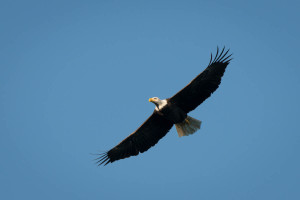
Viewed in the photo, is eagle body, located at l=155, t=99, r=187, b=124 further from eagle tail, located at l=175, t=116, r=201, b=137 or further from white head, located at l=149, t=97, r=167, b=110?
eagle tail, located at l=175, t=116, r=201, b=137

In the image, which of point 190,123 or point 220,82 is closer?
point 220,82

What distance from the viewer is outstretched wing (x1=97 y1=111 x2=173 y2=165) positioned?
1554 centimetres

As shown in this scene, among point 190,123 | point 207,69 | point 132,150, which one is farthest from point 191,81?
point 132,150

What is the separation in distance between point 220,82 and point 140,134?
304 cm

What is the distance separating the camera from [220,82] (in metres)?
14.5

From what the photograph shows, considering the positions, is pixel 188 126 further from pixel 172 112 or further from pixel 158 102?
pixel 158 102

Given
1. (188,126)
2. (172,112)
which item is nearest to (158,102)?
(172,112)

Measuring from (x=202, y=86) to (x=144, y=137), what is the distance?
99.4 inches

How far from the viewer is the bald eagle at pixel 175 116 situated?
1447 centimetres

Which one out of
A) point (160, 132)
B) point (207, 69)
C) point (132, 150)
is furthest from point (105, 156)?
point (207, 69)

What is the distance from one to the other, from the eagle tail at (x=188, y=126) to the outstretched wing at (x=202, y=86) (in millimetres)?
533

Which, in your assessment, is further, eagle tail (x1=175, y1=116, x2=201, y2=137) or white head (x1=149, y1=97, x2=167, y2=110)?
eagle tail (x1=175, y1=116, x2=201, y2=137)

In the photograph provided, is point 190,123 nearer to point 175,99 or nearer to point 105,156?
point 175,99

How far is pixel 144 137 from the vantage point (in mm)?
Result: 15680
